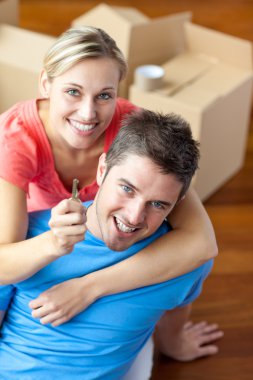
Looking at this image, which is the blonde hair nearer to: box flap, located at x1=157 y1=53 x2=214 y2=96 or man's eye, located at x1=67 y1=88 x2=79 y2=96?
man's eye, located at x1=67 y1=88 x2=79 y2=96

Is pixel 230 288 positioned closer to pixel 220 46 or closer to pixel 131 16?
pixel 220 46

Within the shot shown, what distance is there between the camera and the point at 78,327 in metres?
1.56

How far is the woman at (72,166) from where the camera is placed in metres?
1.53

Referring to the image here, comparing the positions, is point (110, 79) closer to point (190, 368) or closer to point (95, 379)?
point (95, 379)

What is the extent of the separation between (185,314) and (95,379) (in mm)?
439

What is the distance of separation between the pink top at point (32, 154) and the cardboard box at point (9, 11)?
115 centimetres

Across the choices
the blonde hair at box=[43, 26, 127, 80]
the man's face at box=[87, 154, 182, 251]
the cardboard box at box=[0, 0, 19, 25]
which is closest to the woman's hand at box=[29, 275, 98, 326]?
the man's face at box=[87, 154, 182, 251]

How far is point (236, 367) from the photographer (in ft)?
6.99

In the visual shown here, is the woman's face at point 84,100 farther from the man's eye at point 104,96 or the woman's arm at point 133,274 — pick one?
the woman's arm at point 133,274

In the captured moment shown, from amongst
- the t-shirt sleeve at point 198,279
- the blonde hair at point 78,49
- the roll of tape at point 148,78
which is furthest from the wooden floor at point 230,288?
the blonde hair at point 78,49

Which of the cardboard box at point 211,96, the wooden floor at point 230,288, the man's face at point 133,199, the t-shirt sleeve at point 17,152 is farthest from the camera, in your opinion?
the cardboard box at point 211,96

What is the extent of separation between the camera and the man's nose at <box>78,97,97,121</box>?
5.38 feet

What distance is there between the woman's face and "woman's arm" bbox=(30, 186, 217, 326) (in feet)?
1.00

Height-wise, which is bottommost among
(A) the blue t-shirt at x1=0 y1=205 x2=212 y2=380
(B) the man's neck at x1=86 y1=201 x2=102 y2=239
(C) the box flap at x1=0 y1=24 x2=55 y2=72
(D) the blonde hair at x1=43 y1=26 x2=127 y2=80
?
(A) the blue t-shirt at x1=0 y1=205 x2=212 y2=380
